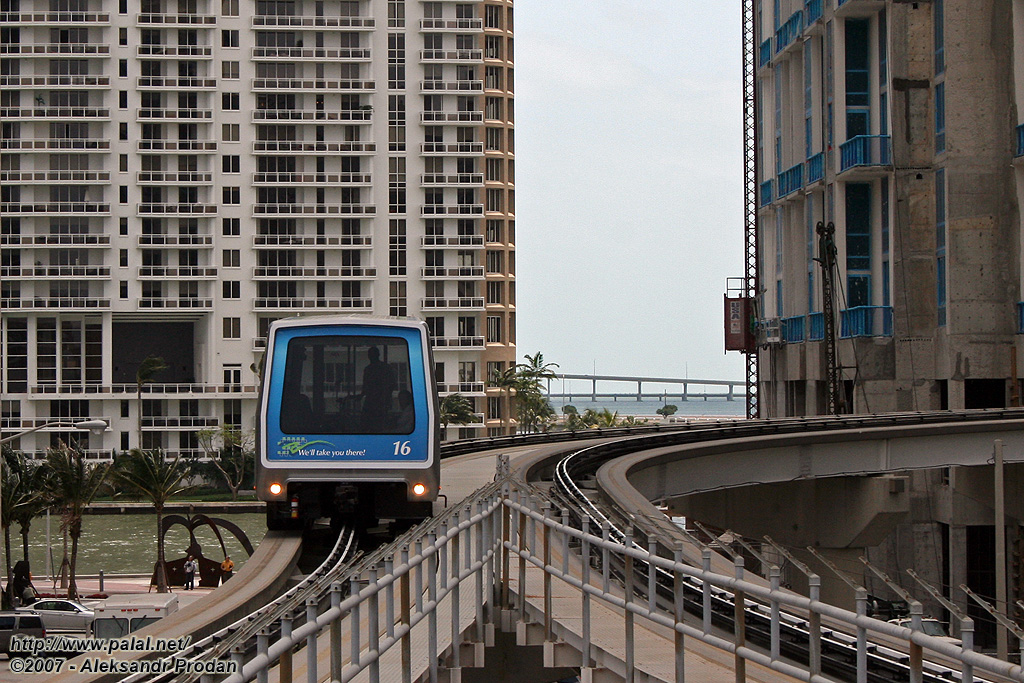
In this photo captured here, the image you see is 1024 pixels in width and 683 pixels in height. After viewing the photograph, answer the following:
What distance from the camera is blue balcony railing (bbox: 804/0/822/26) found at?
67.1m

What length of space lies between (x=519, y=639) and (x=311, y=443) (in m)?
6.16

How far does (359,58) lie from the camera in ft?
357

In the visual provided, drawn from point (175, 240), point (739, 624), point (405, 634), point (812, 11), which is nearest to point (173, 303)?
point (175, 240)

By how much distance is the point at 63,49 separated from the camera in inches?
4230

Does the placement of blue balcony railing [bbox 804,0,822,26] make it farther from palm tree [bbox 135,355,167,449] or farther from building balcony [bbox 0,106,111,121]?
building balcony [bbox 0,106,111,121]

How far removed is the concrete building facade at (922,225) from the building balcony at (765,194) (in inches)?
308

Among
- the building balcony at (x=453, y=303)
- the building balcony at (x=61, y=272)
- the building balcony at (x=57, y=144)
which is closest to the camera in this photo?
the building balcony at (x=57, y=144)

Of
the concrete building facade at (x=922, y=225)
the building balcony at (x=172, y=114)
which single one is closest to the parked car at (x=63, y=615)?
the concrete building facade at (x=922, y=225)

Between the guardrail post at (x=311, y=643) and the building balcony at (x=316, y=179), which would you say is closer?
the guardrail post at (x=311, y=643)

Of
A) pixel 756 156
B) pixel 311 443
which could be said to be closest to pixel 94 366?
pixel 756 156

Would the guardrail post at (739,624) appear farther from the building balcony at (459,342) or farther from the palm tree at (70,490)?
the building balcony at (459,342)

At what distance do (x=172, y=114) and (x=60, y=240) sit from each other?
41.5 feet

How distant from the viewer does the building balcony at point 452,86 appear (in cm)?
10856

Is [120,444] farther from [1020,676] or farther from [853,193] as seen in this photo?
[1020,676]
